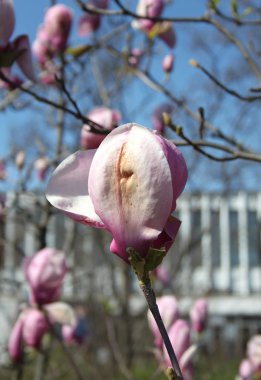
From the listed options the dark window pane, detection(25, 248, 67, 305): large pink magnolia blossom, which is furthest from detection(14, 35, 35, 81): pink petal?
the dark window pane

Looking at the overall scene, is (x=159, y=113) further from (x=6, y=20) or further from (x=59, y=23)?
(x=6, y=20)

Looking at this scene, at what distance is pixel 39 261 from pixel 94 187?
2.50 ft

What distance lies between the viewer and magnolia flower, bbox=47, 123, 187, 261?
0.54 meters

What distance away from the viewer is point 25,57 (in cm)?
104

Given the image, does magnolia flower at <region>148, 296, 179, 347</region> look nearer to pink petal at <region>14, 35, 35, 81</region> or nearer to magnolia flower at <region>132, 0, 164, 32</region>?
pink petal at <region>14, 35, 35, 81</region>

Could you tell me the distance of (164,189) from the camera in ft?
1.76

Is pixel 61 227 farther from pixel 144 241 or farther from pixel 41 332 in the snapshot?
pixel 144 241

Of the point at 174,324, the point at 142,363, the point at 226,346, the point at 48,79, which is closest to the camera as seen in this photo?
the point at 174,324

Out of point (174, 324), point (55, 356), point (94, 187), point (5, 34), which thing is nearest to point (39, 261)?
point (174, 324)

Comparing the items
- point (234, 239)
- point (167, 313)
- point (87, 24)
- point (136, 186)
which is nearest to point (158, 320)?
point (136, 186)

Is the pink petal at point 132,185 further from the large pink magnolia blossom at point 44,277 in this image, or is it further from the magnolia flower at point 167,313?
the large pink magnolia blossom at point 44,277

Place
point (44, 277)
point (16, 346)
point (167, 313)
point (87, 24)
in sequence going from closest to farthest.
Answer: point (167, 313)
point (44, 277)
point (16, 346)
point (87, 24)

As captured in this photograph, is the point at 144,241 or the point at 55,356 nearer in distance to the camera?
the point at 144,241

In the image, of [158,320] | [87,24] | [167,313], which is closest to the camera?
[158,320]
